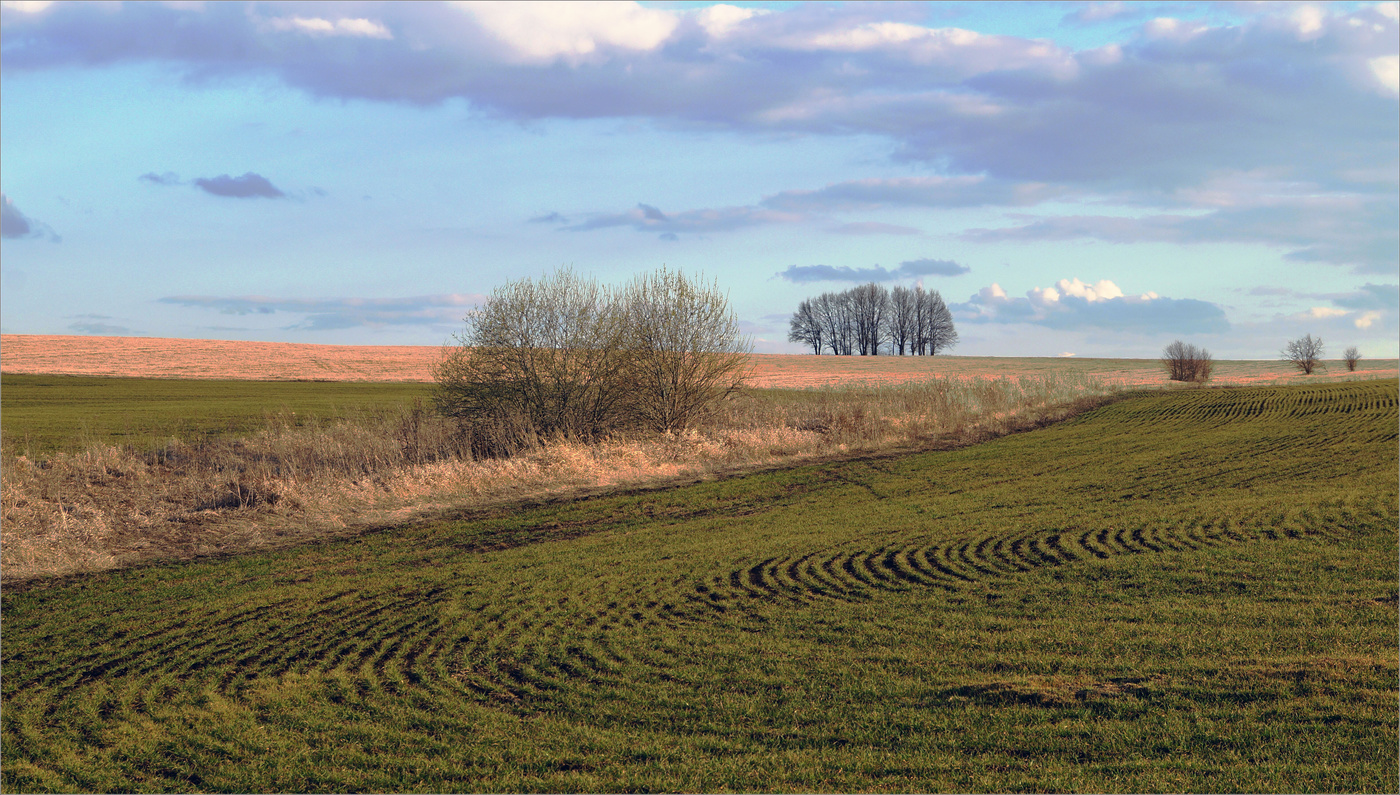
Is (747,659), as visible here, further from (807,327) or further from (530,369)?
(807,327)

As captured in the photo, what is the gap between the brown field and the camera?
58094mm

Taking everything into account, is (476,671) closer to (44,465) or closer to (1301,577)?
(1301,577)

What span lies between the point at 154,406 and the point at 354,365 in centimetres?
2867

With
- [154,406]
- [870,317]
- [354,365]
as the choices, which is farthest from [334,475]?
[870,317]

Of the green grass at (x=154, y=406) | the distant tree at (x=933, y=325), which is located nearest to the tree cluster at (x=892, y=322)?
the distant tree at (x=933, y=325)

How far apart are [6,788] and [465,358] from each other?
19.8 meters

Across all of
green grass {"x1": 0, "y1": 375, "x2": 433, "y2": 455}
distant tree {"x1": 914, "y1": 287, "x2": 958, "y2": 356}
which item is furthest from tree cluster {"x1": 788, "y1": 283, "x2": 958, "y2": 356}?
green grass {"x1": 0, "y1": 375, "x2": 433, "y2": 455}

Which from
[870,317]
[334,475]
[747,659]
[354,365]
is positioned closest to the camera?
[747,659]

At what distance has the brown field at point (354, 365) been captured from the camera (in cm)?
5809

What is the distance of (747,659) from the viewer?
805 centimetres

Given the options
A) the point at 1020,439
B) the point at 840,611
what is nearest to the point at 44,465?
the point at 840,611

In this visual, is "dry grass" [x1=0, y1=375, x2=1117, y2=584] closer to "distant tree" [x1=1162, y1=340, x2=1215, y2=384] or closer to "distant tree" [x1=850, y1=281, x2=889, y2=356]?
"distant tree" [x1=1162, y1=340, x2=1215, y2=384]

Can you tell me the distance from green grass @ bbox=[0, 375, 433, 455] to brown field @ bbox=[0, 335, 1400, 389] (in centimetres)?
477

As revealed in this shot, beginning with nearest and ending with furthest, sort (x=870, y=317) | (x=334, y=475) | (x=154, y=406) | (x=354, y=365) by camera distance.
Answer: (x=334, y=475) → (x=154, y=406) → (x=354, y=365) → (x=870, y=317)
